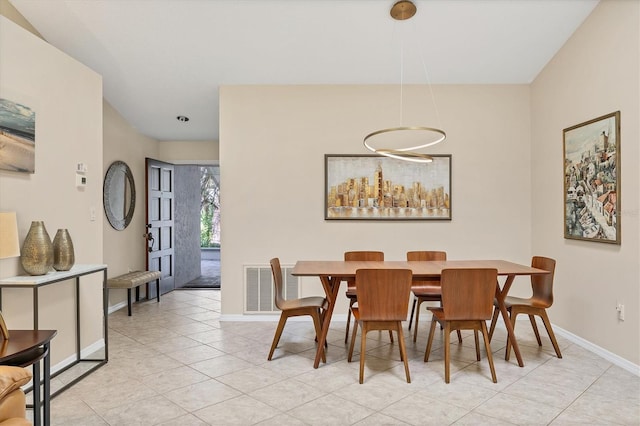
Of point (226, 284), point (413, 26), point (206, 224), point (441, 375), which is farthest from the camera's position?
point (206, 224)

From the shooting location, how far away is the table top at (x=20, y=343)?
181cm

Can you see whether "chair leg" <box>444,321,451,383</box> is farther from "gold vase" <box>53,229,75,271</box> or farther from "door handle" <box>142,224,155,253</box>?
"door handle" <box>142,224,155,253</box>

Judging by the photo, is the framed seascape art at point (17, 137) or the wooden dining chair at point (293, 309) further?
the wooden dining chair at point (293, 309)

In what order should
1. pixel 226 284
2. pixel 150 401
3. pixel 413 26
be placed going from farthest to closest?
pixel 226 284
pixel 413 26
pixel 150 401

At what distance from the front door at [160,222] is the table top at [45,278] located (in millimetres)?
2744

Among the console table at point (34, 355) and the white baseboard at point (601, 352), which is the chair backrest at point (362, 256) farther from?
the console table at point (34, 355)

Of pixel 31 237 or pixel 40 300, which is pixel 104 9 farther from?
pixel 40 300

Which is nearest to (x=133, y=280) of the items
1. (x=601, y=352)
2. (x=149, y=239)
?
(x=149, y=239)

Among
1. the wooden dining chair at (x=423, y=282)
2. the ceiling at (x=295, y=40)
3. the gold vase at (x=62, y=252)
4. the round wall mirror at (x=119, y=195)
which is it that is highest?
the ceiling at (x=295, y=40)

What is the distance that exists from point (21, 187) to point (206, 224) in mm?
8789

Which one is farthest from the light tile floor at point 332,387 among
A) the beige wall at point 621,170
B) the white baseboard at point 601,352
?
the beige wall at point 621,170

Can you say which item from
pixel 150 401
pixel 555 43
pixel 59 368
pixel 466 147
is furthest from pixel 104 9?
pixel 555 43

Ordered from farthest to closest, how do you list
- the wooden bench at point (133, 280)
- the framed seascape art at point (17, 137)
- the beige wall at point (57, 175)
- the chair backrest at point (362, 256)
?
the wooden bench at point (133, 280)
the chair backrest at point (362, 256)
the beige wall at point (57, 175)
the framed seascape art at point (17, 137)

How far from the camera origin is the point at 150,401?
2523 millimetres
